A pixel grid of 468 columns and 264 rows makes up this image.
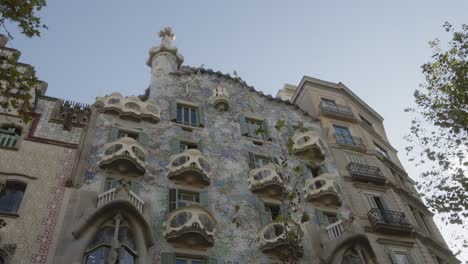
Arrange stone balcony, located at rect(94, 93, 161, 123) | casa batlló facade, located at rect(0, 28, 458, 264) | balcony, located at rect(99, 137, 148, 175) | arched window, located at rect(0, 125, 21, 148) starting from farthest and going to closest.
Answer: stone balcony, located at rect(94, 93, 161, 123) < balcony, located at rect(99, 137, 148, 175) < arched window, located at rect(0, 125, 21, 148) < casa batlló facade, located at rect(0, 28, 458, 264)

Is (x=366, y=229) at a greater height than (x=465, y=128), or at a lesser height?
lesser

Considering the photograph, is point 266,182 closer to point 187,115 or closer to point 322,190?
point 322,190

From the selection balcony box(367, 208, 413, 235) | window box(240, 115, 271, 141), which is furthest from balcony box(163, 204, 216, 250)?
balcony box(367, 208, 413, 235)

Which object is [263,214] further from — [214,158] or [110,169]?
[110,169]

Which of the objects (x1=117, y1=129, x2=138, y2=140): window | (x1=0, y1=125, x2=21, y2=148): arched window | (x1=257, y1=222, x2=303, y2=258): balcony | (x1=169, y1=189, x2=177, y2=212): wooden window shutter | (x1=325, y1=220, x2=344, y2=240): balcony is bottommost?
(x1=257, y1=222, x2=303, y2=258): balcony

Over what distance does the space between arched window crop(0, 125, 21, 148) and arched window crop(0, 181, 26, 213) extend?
240 cm

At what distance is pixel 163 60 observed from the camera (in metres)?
33.3

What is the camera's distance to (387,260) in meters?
24.5

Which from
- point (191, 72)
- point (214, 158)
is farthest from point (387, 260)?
point (191, 72)

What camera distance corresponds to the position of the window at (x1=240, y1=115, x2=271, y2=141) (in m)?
29.6

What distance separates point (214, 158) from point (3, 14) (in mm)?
14302

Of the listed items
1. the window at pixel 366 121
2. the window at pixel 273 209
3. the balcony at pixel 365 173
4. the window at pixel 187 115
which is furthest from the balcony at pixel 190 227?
the window at pixel 366 121

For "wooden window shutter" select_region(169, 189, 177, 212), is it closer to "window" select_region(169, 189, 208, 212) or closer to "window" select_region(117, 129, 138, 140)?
"window" select_region(169, 189, 208, 212)

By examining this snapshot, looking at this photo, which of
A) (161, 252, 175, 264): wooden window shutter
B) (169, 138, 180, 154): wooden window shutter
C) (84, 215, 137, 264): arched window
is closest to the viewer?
(84, 215, 137, 264): arched window
